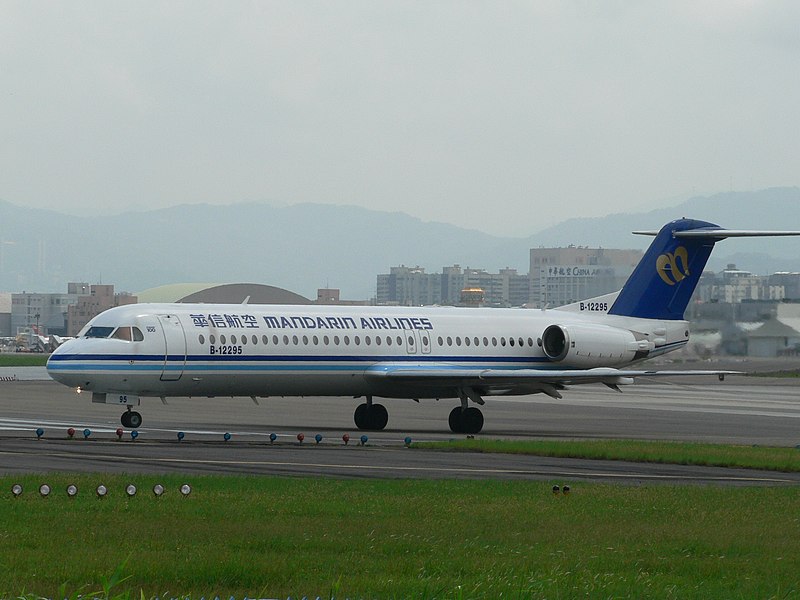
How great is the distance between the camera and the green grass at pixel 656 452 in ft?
95.2

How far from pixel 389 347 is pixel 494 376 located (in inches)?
128

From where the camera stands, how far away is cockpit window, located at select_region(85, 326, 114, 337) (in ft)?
127

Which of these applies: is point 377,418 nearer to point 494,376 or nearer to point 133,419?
point 494,376

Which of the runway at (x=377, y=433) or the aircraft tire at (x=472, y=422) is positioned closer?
the runway at (x=377, y=433)

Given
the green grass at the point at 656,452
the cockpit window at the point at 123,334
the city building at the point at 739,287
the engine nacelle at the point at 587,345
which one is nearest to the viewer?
the green grass at the point at 656,452

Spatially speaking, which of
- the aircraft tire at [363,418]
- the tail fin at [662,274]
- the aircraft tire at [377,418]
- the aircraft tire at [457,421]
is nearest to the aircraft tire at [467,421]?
the aircraft tire at [457,421]

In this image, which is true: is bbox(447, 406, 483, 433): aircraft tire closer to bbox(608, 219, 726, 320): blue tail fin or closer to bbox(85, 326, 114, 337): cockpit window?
bbox(608, 219, 726, 320): blue tail fin

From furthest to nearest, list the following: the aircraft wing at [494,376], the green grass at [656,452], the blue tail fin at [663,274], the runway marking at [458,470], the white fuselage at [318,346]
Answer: the blue tail fin at [663,274], the aircraft wing at [494,376], the white fuselage at [318,346], the green grass at [656,452], the runway marking at [458,470]

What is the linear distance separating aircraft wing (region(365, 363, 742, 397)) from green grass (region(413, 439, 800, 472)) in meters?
6.88

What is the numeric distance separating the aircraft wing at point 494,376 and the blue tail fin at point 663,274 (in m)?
5.14

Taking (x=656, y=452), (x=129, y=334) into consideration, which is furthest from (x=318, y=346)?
(x=656, y=452)

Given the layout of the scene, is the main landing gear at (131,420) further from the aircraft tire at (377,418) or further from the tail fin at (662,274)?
the tail fin at (662,274)

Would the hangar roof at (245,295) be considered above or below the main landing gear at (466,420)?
above

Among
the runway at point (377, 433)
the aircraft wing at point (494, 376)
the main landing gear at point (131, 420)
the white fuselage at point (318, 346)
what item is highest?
the white fuselage at point (318, 346)
